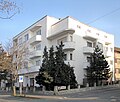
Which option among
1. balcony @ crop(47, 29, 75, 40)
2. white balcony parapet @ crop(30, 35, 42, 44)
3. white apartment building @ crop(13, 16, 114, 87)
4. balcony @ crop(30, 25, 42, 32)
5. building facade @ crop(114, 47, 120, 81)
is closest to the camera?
balcony @ crop(47, 29, 75, 40)

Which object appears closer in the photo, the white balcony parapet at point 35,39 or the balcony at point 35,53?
the balcony at point 35,53

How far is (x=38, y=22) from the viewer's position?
6303 cm

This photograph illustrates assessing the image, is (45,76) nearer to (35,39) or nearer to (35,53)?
(35,53)

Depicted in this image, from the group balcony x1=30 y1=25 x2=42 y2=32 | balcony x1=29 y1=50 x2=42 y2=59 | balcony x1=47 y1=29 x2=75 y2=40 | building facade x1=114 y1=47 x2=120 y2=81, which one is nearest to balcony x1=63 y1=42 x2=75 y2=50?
balcony x1=47 y1=29 x2=75 y2=40

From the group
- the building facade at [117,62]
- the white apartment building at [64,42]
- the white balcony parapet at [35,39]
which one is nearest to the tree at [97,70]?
the white apartment building at [64,42]

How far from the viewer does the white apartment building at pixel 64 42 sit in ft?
176

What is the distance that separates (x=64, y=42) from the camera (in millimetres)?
53625

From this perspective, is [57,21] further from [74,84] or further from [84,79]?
[74,84]

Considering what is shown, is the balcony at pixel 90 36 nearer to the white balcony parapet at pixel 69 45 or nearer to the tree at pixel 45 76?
the white balcony parapet at pixel 69 45

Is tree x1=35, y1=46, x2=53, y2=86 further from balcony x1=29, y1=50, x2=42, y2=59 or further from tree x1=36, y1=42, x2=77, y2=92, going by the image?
balcony x1=29, y1=50, x2=42, y2=59

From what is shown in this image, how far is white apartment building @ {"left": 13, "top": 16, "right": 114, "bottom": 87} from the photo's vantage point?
176 feet

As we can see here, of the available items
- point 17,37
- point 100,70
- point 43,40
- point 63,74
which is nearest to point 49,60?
point 63,74

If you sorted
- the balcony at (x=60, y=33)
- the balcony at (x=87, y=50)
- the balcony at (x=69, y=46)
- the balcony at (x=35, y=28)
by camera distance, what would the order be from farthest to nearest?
the balcony at (x=35, y=28)
the balcony at (x=87, y=50)
the balcony at (x=60, y=33)
the balcony at (x=69, y=46)

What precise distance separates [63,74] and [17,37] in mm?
36193
